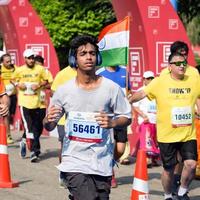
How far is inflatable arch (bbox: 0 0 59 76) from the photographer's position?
19875mm

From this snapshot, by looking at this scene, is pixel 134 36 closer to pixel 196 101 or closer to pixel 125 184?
pixel 125 184

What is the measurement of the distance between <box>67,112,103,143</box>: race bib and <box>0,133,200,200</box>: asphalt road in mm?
3479

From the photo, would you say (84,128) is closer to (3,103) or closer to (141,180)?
(141,180)

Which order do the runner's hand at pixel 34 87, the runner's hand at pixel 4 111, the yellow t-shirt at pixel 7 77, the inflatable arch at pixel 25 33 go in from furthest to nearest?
the inflatable arch at pixel 25 33 < the yellow t-shirt at pixel 7 77 < the runner's hand at pixel 34 87 < the runner's hand at pixel 4 111

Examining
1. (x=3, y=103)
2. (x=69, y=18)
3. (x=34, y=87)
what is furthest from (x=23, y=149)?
(x=69, y=18)

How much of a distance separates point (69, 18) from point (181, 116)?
3135 cm

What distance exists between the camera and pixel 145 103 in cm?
1268

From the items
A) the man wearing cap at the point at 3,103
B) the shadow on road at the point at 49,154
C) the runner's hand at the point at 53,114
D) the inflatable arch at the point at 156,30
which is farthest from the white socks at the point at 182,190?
the shadow on road at the point at 49,154

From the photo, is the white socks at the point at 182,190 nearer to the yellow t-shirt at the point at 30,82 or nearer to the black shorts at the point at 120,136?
the black shorts at the point at 120,136

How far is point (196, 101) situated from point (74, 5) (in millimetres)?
30362

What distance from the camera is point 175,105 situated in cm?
897

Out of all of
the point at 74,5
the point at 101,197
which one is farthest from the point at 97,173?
the point at 74,5

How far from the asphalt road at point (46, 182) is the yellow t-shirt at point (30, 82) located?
0.99 m

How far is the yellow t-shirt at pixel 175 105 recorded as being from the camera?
8.94 meters
